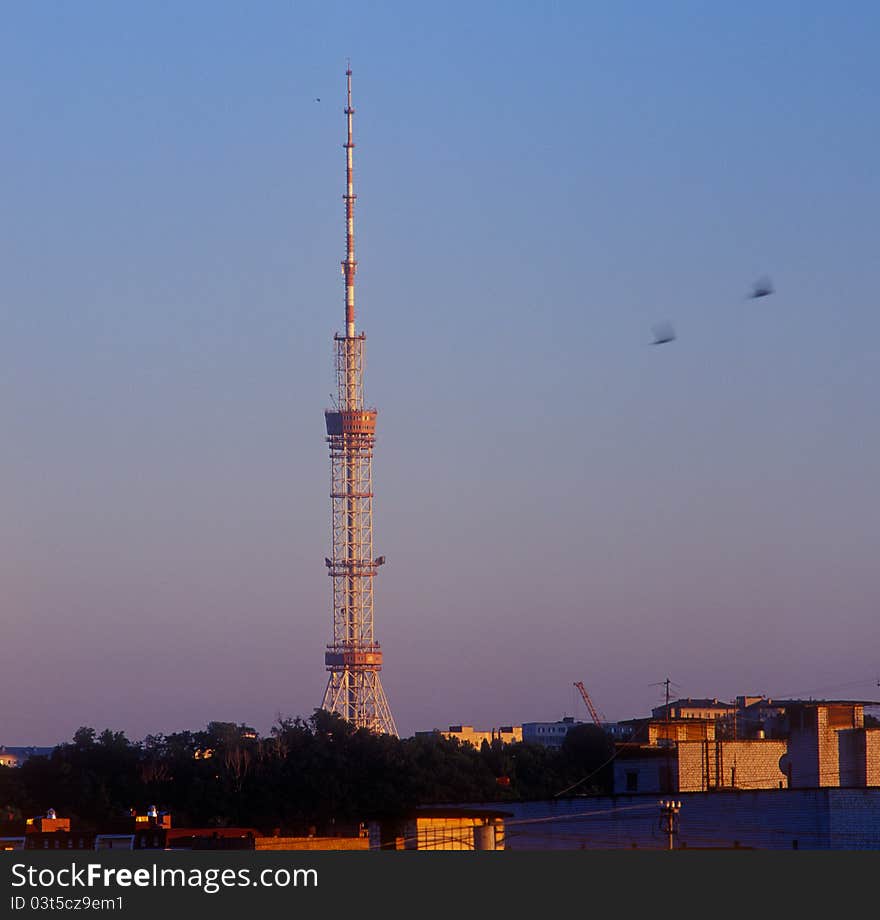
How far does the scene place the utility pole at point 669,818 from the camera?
50.6 meters

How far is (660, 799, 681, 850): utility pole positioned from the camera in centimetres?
5063

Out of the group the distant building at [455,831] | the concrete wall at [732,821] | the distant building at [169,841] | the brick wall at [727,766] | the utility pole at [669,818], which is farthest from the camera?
the distant building at [169,841]

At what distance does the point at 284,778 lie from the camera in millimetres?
116250

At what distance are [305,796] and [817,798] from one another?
6784 centimetres

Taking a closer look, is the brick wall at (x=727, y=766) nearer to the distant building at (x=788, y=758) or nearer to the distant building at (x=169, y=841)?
the distant building at (x=788, y=758)

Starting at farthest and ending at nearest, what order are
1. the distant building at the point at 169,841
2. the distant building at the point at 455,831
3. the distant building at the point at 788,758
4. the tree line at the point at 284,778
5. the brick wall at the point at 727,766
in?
the tree line at the point at 284,778 < the distant building at the point at 169,841 < the brick wall at the point at 727,766 < the distant building at the point at 788,758 < the distant building at the point at 455,831

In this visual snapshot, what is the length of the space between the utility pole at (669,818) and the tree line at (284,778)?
5657 centimetres

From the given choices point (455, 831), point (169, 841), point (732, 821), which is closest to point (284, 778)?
point (169, 841)

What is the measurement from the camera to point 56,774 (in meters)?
121

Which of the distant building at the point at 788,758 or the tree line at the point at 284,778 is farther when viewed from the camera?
the tree line at the point at 284,778

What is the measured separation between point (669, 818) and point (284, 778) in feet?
223

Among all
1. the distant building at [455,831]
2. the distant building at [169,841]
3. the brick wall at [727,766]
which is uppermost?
the brick wall at [727,766]

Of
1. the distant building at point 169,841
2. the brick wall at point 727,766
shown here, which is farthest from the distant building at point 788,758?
the distant building at point 169,841

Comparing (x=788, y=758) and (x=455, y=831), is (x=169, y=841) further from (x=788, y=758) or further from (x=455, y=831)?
(x=788, y=758)
